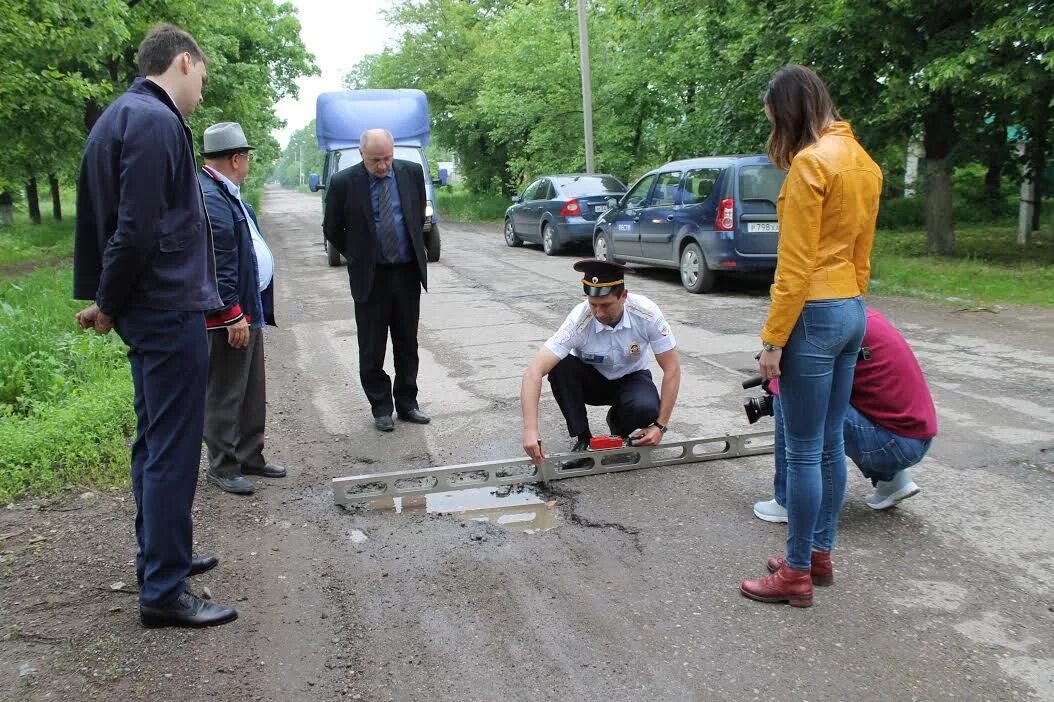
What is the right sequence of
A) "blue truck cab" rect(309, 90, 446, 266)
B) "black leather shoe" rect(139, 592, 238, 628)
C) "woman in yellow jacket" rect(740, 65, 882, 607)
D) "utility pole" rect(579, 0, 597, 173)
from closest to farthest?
"woman in yellow jacket" rect(740, 65, 882, 607) < "black leather shoe" rect(139, 592, 238, 628) < "blue truck cab" rect(309, 90, 446, 266) < "utility pole" rect(579, 0, 597, 173)

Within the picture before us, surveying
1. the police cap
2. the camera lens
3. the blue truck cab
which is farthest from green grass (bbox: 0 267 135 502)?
the blue truck cab

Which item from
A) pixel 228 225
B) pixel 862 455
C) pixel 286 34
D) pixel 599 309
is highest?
pixel 286 34

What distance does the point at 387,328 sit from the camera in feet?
20.5

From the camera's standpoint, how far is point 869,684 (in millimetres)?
2934

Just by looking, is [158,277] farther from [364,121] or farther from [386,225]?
[364,121]

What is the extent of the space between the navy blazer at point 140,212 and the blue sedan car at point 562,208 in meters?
14.8

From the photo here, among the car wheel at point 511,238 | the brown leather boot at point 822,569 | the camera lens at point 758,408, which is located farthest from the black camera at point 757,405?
the car wheel at point 511,238

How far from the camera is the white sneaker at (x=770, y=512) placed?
4324 mm

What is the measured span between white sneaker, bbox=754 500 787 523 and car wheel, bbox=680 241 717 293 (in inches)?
316

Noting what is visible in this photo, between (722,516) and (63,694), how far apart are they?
2.90 metres

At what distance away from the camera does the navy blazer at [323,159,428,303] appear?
5.97m

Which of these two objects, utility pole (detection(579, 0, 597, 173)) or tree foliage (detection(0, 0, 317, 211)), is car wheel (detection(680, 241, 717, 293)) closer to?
tree foliage (detection(0, 0, 317, 211))

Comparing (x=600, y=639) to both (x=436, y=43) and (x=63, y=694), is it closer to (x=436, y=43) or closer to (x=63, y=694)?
(x=63, y=694)

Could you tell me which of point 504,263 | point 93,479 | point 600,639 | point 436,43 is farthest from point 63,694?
point 436,43
